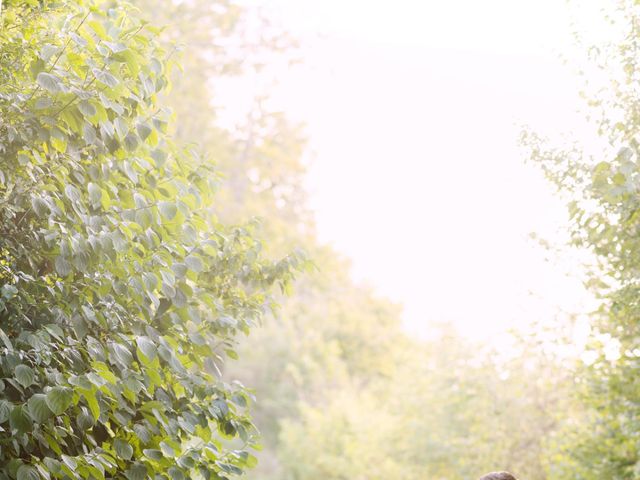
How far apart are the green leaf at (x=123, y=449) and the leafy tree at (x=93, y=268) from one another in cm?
1

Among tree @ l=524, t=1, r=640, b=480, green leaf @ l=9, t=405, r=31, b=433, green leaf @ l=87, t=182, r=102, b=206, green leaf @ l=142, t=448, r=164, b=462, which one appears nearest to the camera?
Answer: green leaf @ l=9, t=405, r=31, b=433

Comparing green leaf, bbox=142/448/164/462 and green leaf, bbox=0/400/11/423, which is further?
green leaf, bbox=142/448/164/462

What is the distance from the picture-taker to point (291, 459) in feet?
113

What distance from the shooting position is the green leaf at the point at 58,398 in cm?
507

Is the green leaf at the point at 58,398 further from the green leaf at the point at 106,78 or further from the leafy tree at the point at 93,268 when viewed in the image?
the green leaf at the point at 106,78

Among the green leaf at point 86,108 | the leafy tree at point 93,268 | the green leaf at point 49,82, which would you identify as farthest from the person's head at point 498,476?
the green leaf at point 49,82

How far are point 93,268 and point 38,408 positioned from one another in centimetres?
124

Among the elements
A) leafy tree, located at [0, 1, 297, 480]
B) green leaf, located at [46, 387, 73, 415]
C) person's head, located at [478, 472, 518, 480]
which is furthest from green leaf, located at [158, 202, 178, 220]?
person's head, located at [478, 472, 518, 480]

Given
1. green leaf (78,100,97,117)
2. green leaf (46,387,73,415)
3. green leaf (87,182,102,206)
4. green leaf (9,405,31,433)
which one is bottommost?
green leaf (9,405,31,433)

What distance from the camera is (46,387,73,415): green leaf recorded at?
5074 mm

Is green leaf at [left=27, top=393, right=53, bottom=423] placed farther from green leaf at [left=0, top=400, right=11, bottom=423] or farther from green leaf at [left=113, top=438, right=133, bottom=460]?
green leaf at [left=113, top=438, right=133, bottom=460]

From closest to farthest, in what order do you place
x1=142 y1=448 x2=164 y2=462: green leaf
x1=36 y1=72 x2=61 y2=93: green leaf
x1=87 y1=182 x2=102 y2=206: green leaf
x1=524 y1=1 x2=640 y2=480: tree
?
x1=36 y1=72 x2=61 y2=93: green leaf < x1=87 y1=182 x2=102 y2=206: green leaf < x1=142 y1=448 x2=164 y2=462: green leaf < x1=524 y1=1 x2=640 y2=480: tree

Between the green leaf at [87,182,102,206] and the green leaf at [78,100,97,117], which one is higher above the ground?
the green leaf at [78,100,97,117]

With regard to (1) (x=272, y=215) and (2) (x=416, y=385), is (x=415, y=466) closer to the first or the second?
(2) (x=416, y=385)
